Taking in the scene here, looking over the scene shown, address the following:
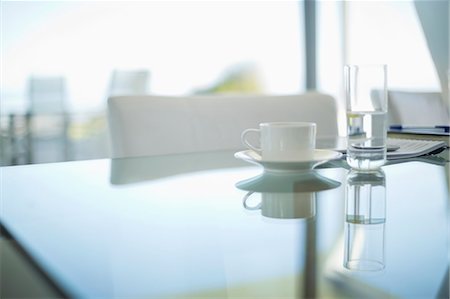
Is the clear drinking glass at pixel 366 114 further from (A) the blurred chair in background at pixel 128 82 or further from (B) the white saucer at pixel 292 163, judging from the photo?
(A) the blurred chair in background at pixel 128 82

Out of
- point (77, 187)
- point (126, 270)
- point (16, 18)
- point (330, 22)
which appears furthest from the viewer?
point (330, 22)

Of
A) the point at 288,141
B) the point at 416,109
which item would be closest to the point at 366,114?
the point at 288,141

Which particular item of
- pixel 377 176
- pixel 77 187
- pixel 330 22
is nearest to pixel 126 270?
pixel 77 187

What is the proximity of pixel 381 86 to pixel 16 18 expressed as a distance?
10.1 feet

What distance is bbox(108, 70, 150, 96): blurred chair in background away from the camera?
3.64 meters

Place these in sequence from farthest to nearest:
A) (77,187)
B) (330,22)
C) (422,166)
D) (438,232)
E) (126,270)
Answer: (330,22) < (422,166) < (77,187) < (438,232) < (126,270)

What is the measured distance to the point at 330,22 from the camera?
430 centimetres

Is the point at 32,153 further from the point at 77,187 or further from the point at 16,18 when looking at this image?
the point at 77,187

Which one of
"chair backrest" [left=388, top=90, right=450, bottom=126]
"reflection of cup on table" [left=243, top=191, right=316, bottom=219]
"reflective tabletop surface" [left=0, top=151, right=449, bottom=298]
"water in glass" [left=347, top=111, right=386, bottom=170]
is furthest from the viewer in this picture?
"chair backrest" [left=388, top=90, right=450, bottom=126]

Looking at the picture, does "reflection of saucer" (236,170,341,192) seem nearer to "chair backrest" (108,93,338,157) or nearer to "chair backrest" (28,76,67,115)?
"chair backrest" (108,93,338,157)

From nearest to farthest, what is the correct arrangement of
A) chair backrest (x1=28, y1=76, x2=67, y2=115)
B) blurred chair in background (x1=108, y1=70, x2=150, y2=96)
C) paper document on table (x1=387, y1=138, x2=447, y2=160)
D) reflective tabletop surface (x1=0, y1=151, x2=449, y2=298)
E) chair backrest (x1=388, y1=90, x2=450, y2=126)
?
1. reflective tabletop surface (x1=0, y1=151, x2=449, y2=298)
2. paper document on table (x1=387, y1=138, x2=447, y2=160)
3. chair backrest (x1=388, y1=90, x2=450, y2=126)
4. chair backrest (x1=28, y1=76, x2=67, y2=115)
5. blurred chair in background (x1=108, y1=70, x2=150, y2=96)

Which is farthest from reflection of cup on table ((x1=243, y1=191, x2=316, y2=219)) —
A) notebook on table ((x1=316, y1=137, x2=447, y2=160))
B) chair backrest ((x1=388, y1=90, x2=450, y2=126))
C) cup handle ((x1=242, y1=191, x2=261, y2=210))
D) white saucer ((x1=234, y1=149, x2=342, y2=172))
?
chair backrest ((x1=388, y1=90, x2=450, y2=126))

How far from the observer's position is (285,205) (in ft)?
2.13

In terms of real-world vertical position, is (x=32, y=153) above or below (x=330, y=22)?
below
